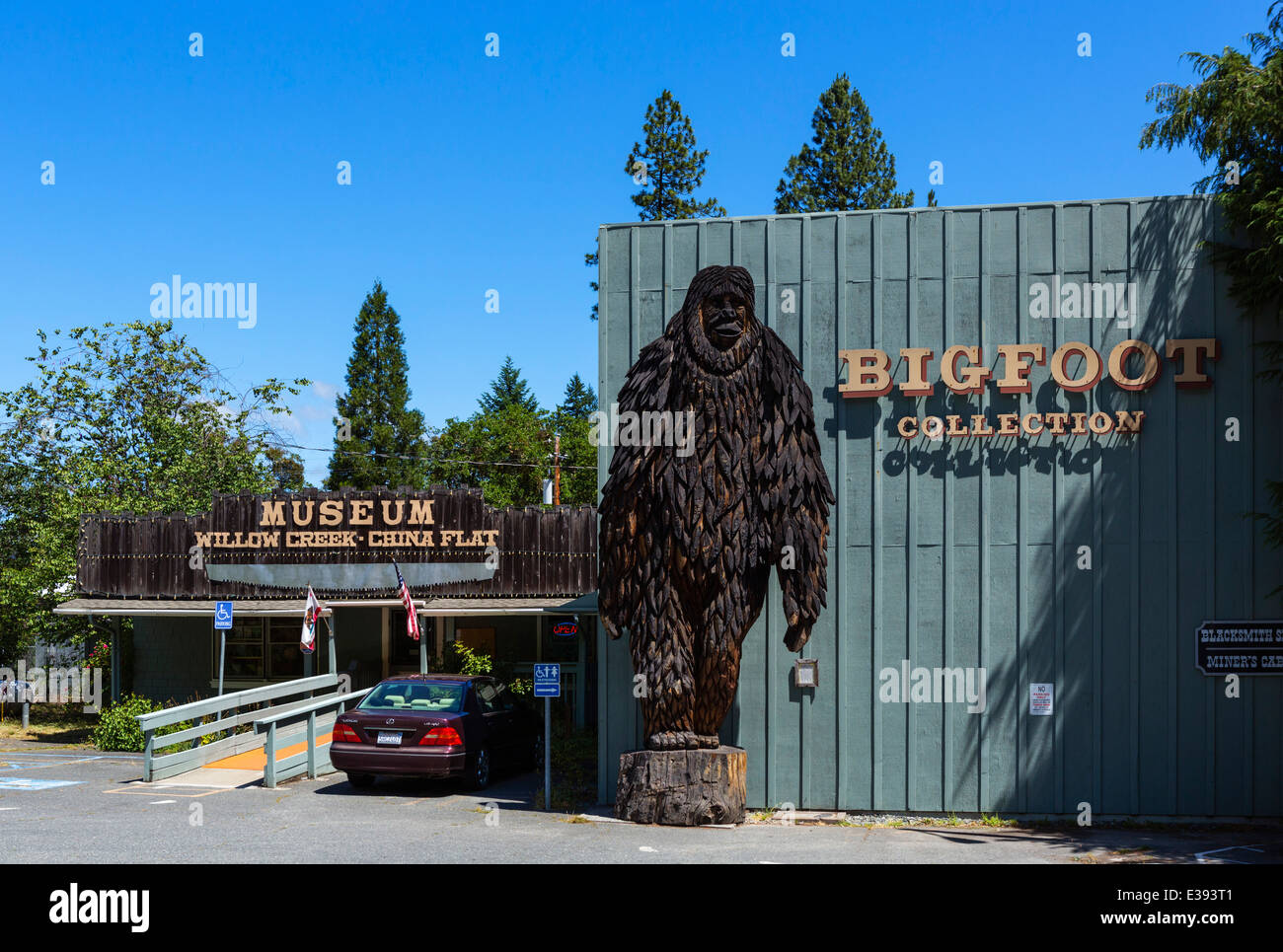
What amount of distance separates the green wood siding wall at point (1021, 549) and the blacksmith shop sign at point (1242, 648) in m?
0.18

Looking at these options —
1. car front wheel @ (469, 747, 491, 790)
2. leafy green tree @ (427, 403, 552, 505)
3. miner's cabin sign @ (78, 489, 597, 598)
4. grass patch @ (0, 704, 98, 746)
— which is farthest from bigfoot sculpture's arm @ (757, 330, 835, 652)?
leafy green tree @ (427, 403, 552, 505)

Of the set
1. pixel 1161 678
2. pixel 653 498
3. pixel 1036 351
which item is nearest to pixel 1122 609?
pixel 1161 678

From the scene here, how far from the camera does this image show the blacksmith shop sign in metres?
12.9

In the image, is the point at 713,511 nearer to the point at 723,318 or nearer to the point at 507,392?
the point at 723,318

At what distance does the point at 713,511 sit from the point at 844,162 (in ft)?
106

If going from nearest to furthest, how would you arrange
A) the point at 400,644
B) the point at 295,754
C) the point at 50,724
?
1. the point at 295,754
2. the point at 50,724
3. the point at 400,644

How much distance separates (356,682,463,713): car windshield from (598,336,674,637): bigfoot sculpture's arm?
3.37 m

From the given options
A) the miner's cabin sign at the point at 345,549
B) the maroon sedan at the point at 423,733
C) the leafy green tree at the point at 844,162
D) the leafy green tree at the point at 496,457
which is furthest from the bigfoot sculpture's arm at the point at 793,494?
the leafy green tree at the point at 496,457

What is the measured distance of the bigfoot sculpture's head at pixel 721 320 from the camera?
40.7 feet

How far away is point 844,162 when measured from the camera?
41844 millimetres

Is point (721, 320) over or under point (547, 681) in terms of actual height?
over

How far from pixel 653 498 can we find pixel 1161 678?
6017 millimetres

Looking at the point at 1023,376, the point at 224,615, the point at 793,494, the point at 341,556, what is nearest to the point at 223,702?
the point at 224,615

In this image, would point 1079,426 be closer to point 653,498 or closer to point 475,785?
point 653,498
